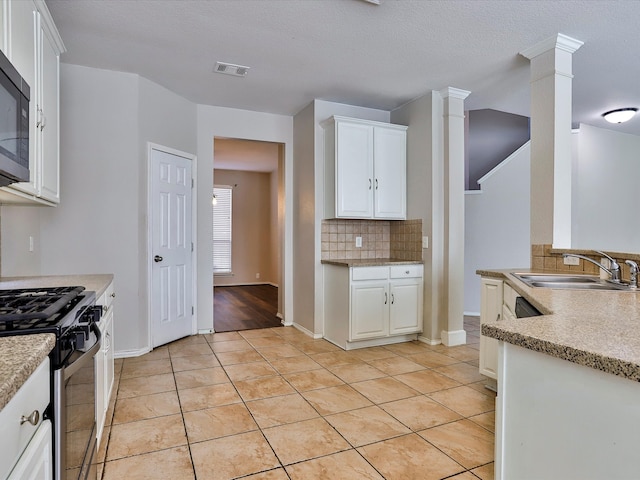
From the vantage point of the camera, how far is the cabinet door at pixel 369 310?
3854 mm

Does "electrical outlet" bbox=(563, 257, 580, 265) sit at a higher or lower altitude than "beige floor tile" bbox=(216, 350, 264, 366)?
higher

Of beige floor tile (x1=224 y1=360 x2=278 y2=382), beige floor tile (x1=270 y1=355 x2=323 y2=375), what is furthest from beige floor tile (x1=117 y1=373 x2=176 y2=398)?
beige floor tile (x1=270 y1=355 x2=323 y2=375)

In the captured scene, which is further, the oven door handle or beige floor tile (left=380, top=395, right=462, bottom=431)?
beige floor tile (left=380, top=395, right=462, bottom=431)

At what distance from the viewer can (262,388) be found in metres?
2.89

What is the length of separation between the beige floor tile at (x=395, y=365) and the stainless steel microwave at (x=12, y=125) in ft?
9.01

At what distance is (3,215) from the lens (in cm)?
257

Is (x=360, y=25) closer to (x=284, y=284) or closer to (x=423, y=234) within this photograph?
(x=423, y=234)

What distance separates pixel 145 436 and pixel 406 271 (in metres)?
2.72

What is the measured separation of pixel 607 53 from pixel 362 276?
8.83 ft

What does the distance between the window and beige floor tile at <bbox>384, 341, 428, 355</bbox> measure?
5472mm

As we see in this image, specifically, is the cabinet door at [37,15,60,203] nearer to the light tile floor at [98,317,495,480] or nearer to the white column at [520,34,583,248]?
the light tile floor at [98,317,495,480]

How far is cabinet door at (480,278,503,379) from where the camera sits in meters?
2.70

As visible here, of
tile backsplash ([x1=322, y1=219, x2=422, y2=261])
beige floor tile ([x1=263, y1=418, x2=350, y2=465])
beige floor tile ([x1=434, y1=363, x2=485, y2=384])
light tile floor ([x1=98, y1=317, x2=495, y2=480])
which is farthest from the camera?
tile backsplash ([x1=322, y1=219, x2=422, y2=261])

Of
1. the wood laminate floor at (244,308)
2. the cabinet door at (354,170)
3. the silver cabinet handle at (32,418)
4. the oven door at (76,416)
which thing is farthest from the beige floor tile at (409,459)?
the wood laminate floor at (244,308)
